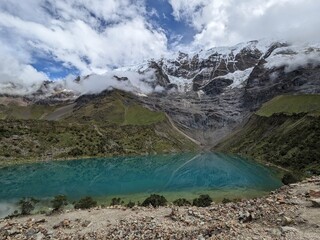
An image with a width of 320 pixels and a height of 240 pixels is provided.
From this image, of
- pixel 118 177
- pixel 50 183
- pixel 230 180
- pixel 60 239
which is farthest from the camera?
pixel 118 177

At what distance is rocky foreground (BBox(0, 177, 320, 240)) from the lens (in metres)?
24.6

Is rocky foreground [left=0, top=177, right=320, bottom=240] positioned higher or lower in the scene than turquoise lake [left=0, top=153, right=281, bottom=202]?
lower

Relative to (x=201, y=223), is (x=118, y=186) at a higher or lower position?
higher

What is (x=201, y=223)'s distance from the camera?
1211 inches

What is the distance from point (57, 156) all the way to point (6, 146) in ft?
85.3

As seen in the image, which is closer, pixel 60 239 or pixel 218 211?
pixel 60 239

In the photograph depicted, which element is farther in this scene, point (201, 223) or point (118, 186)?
point (118, 186)

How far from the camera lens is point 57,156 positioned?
630ft

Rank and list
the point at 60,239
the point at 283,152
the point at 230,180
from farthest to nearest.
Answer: the point at 283,152 → the point at 230,180 → the point at 60,239

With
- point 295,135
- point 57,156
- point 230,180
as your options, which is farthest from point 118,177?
point 295,135

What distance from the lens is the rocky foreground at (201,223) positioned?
24.6m

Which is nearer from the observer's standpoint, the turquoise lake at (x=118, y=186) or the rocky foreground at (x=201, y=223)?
the rocky foreground at (x=201, y=223)

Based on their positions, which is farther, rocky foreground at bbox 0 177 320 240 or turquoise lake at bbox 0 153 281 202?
turquoise lake at bbox 0 153 281 202

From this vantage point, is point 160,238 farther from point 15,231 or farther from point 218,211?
point 15,231
